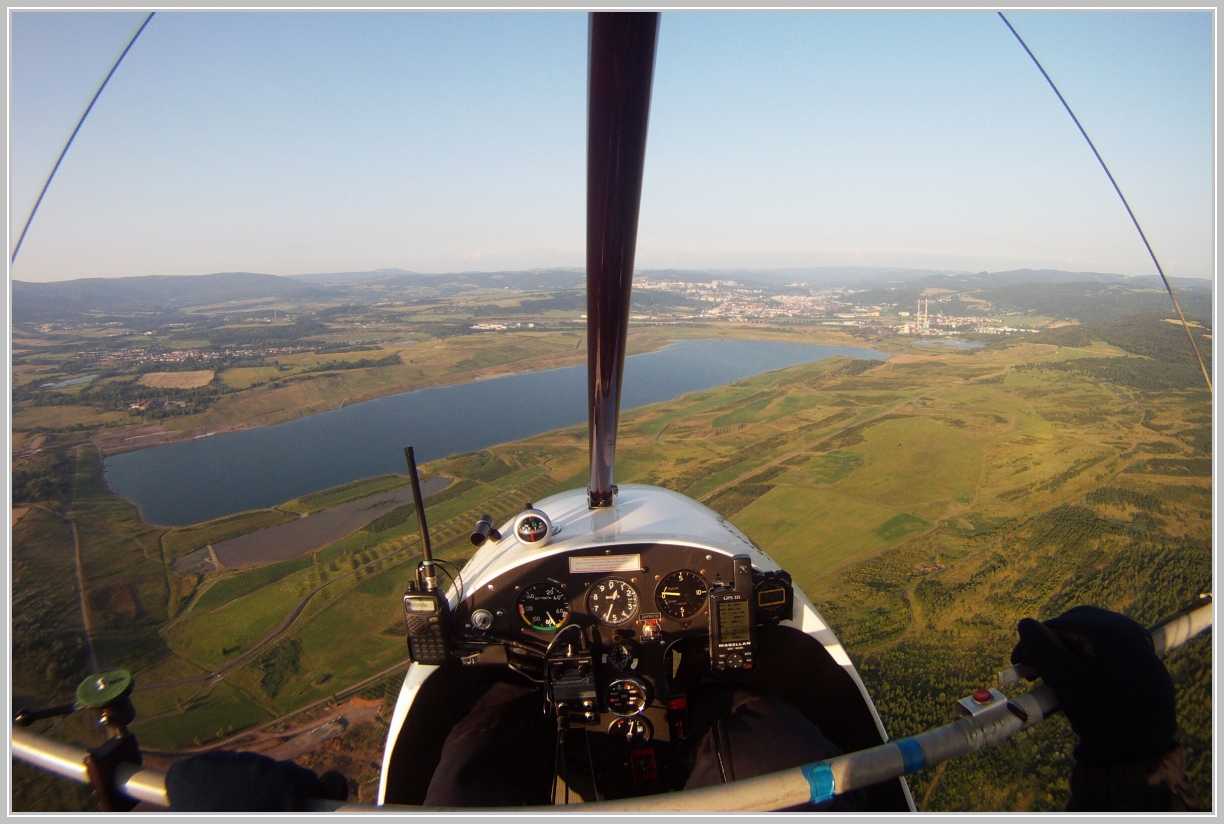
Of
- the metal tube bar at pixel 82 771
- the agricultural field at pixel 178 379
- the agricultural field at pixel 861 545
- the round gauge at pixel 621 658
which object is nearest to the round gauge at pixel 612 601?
the round gauge at pixel 621 658

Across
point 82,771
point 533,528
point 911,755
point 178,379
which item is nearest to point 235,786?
point 82,771

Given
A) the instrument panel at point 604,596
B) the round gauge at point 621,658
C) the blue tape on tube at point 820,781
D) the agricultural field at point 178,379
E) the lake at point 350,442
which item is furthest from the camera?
the agricultural field at point 178,379

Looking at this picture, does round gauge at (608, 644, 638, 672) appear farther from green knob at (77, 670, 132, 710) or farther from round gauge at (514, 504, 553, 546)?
green knob at (77, 670, 132, 710)

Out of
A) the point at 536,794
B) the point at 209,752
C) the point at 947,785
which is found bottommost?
the point at 947,785

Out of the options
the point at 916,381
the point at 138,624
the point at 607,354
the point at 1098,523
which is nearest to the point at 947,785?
the point at 607,354

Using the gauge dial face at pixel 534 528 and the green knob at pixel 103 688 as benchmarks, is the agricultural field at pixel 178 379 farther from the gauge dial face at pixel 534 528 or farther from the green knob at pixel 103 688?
the green knob at pixel 103 688

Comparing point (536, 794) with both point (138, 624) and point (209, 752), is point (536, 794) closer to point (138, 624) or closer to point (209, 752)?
point (209, 752)
